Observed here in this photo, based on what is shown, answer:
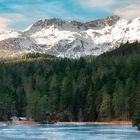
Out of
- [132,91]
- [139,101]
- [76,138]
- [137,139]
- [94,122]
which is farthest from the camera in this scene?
[94,122]

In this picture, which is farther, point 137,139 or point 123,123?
point 123,123

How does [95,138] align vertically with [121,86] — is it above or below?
below

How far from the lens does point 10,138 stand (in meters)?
106

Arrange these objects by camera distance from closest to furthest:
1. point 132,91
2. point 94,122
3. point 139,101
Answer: point 139,101
point 132,91
point 94,122

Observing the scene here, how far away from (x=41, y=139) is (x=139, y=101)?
38762mm

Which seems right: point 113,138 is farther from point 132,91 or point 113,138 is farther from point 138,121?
point 132,91

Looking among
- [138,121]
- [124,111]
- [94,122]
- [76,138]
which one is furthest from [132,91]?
[76,138]

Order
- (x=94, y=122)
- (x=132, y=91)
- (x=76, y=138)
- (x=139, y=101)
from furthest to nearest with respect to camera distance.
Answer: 1. (x=94, y=122)
2. (x=132, y=91)
3. (x=139, y=101)
4. (x=76, y=138)

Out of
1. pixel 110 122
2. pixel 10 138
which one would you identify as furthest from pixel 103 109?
pixel 10 138

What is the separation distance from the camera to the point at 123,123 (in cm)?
18462

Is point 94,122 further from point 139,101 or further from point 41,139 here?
point 41,139

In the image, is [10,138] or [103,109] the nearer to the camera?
[10,138]

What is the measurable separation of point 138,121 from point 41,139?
38.7 meters

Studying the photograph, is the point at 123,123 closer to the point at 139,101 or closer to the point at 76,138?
the point at 139,101
